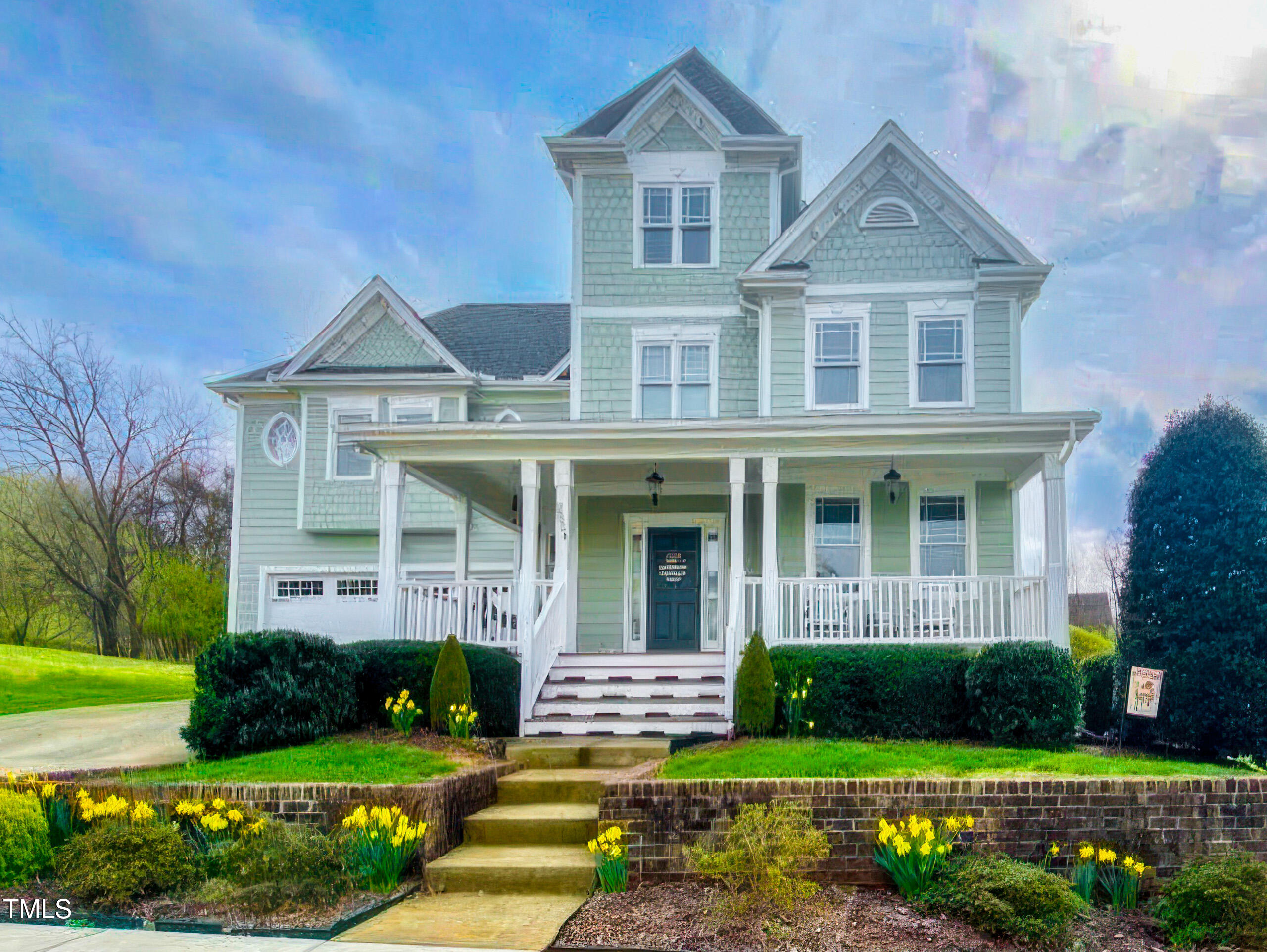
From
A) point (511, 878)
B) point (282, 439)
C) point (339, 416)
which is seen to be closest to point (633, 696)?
point (511, 878)

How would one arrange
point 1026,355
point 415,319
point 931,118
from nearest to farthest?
point 415,319, point 931,118, point 1026,355

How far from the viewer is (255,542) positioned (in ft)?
71.5

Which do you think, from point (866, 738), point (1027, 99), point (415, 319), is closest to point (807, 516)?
point (866, 738)

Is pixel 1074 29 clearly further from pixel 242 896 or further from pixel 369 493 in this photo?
pixel 242 896

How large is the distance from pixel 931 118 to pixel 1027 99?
3.99m

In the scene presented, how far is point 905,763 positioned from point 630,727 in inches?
179

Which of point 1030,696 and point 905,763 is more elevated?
A: point 1030,696

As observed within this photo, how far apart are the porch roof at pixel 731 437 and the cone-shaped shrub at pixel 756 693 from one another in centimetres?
279

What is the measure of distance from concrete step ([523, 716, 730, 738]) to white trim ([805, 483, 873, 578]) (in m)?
4.10

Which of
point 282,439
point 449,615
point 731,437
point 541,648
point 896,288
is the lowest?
point 541,648

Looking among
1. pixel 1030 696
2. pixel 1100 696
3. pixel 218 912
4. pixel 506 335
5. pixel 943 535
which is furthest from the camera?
pixel 506 335

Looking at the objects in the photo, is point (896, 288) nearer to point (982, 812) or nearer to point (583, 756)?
point (583, 756)

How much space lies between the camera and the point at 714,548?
1689 centimetres

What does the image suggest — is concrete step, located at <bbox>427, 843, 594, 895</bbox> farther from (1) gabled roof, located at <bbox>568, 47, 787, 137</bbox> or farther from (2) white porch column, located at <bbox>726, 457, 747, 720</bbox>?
(1) gabled roof, located at <bbox>568, 47, 787, 137</bbox>
